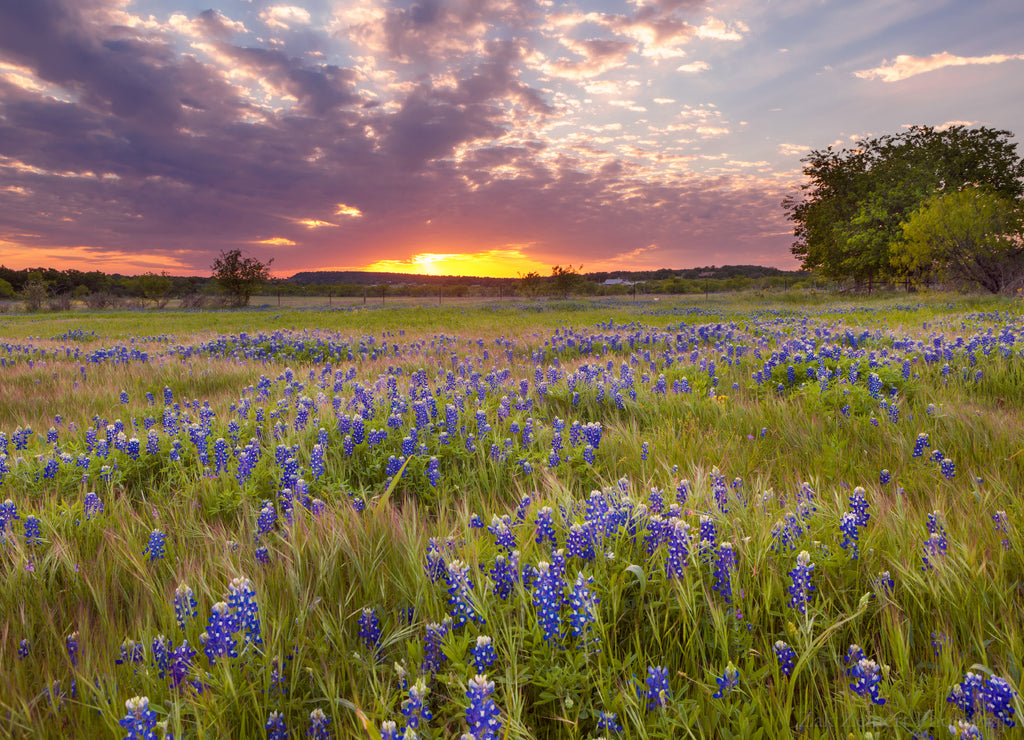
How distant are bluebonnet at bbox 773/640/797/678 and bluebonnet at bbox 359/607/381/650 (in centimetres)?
141

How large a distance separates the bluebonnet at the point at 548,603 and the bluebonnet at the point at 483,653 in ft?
0.70

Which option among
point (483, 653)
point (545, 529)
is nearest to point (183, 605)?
point (483, 653)

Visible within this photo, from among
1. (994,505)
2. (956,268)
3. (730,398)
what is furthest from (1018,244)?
(994,505)

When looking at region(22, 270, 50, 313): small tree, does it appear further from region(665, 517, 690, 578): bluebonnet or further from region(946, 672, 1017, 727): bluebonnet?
region(946, 672, 1017, 727): bluebonnet

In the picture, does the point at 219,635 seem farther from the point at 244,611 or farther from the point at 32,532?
the point at 32,532

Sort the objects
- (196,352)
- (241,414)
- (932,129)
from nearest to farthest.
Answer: (241,414) → (196,352) → (932,129)

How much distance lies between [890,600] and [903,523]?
681mm

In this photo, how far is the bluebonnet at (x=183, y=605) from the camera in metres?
1.85

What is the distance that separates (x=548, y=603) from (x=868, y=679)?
974 mm

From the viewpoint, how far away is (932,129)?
5109 cm

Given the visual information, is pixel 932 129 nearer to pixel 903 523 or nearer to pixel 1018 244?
pixel 1018 244

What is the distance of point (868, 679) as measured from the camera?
4.85 feet

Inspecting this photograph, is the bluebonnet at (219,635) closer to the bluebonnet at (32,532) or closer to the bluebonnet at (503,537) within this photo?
the bluebonnet at (503,537)

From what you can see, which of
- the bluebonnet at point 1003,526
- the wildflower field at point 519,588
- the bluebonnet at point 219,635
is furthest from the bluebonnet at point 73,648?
the bluebonnet at point 1003,526
